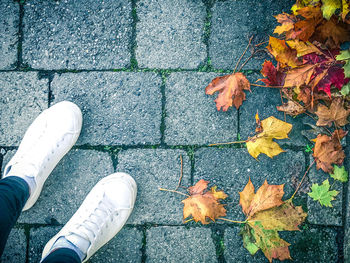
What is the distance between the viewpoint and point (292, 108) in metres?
1.88

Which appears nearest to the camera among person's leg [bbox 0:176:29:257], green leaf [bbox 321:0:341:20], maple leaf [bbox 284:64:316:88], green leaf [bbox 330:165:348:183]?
person's leg [bbox 0:176:29:257]

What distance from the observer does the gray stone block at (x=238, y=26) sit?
195cm

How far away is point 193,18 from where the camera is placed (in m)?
1.97

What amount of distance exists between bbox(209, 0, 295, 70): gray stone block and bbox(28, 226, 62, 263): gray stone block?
1552mm

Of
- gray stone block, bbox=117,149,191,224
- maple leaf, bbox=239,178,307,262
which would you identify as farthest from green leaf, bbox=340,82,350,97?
gray stone block, bbox=117,149,191,224

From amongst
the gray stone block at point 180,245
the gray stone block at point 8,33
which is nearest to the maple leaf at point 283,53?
the gray stone block at point 180,245

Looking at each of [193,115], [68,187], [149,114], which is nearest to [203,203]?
[193,115]

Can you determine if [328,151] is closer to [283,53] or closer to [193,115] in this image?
[283,53]

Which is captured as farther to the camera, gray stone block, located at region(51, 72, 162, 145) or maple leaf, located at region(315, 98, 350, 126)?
gray stone block, located at region(51, 72, 162, 145)

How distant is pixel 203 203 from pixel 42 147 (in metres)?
1.11

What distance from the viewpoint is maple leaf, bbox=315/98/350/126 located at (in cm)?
180

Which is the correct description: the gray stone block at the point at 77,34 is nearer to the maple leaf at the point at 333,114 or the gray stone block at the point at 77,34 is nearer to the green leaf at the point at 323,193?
the maple leaf at the point at 333,114

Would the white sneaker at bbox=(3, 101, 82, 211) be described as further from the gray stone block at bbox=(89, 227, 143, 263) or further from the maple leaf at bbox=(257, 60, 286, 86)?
the maple leaf at bbox=(257, 60, 286, 86)

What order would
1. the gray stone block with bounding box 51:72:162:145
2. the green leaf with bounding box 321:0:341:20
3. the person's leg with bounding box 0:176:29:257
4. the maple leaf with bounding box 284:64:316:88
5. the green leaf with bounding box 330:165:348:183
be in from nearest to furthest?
the person's leg with bounding box 0:176:29:257 → the green leaf with bounding box 321:0:341:20 → the maple leaf with bounding box 284:64:316:88 → the green leaf with bounding box 330:165:348:183 → the gray stone block with bounding box 51:72:162:145
